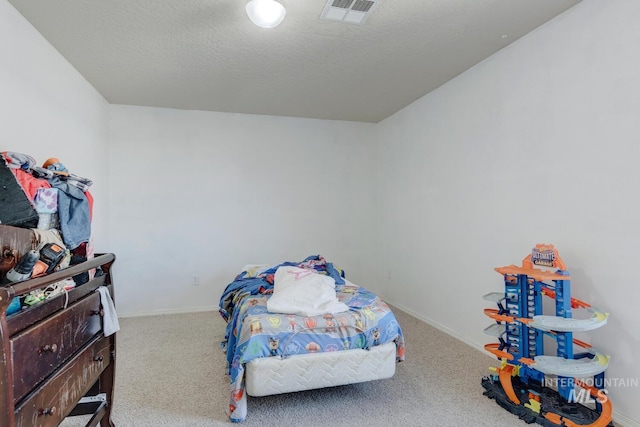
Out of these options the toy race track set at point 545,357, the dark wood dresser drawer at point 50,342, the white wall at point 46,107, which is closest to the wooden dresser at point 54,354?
the dark wood dresser drawer at point 50,342

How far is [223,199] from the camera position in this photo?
438 cm

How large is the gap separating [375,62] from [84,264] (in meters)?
2.63

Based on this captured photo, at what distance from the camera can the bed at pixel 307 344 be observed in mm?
1976

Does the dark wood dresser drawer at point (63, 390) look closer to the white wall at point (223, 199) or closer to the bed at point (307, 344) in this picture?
the bed at point (307, 344)

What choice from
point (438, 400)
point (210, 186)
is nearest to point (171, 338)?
point (210, 186)

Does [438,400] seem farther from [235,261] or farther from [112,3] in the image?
[112,3]

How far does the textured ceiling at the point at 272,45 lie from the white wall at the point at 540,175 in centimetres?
29

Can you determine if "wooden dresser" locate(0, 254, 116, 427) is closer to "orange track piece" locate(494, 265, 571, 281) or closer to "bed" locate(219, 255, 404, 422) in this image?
"bed" locate(219, 255, 404, 422)

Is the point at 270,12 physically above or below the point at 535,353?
above

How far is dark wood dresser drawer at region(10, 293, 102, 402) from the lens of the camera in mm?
1055

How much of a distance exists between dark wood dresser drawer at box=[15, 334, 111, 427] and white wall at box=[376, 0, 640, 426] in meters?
2.76

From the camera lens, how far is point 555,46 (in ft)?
7.72

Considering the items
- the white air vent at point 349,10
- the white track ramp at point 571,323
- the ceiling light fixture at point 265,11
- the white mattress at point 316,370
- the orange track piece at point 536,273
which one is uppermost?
the white air vent at point 349,10

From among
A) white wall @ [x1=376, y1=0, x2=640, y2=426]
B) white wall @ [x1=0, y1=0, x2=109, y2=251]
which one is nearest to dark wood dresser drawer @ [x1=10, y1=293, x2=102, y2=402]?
white wall @ [x1=0, y1=0, x2=109, y2=251]
